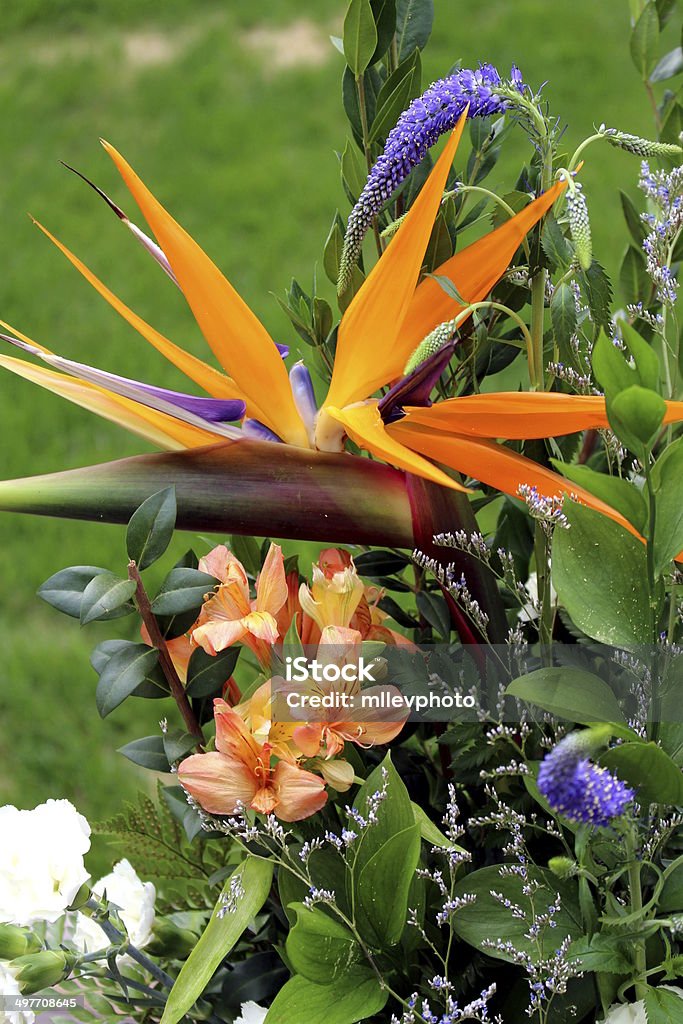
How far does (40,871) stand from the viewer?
480 millimetres

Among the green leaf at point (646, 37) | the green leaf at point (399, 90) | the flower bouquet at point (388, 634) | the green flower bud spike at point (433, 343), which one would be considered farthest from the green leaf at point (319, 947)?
the green leaf at point (646, 37)

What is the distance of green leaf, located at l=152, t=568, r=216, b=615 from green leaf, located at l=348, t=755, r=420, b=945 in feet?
0.32

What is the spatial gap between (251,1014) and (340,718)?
0.43ft

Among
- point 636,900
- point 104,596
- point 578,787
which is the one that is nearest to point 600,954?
point 636,900

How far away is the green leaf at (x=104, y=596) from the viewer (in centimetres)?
44

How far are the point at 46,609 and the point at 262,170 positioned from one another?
1107mm

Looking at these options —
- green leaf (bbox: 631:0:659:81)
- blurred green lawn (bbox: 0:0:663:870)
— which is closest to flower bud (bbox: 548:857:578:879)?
green leaf (bbox: 631:0:659:81)

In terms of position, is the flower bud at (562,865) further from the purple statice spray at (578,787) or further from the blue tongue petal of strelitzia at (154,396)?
the blue tongue petal of strelitzia at (154,396)

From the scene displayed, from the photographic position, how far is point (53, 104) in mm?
2627

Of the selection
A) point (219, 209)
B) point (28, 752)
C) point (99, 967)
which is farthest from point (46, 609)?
point (99, 967)

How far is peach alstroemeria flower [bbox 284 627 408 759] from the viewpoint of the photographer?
1.46ft

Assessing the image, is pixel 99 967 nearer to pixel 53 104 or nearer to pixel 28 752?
pixel 28 752

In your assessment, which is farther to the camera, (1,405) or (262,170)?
(262,170)

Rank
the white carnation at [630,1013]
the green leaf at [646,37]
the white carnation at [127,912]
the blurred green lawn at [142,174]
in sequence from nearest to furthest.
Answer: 1. the white carnation at [630,1013]
2. the white carnation at [127,912]
3. the green leaf at [646,37]
4. the blurred green lawn at [142,174]
